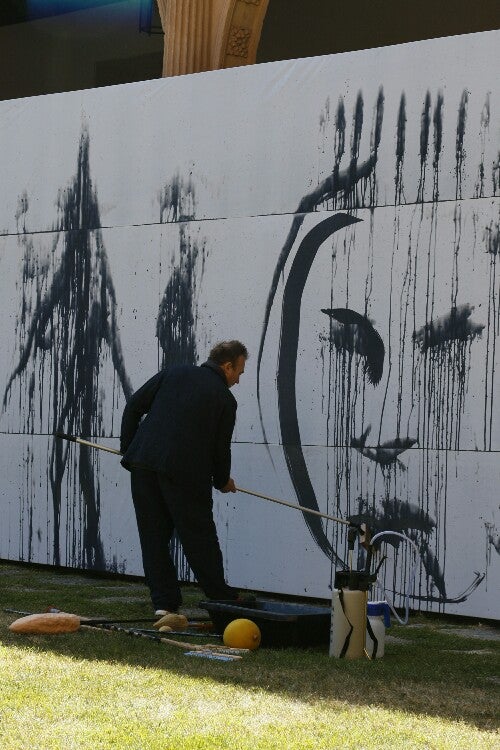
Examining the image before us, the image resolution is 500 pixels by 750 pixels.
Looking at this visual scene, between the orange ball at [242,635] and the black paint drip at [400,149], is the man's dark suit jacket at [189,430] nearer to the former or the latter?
the orange ball at [242,635]

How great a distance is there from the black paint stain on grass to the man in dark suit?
1706 millimetres

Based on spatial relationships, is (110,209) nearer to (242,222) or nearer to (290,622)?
(242,222)

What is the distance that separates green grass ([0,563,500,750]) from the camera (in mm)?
3648

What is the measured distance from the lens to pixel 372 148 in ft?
23.3

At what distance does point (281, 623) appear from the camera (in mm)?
5359

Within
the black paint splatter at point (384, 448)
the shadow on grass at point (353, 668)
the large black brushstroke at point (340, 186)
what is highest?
the large black brushstroke at point (340, 186)

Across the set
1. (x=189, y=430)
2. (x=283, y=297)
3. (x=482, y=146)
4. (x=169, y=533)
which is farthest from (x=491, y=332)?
(x=169, y=533)

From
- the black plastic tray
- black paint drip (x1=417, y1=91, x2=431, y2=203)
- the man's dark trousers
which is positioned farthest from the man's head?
black paint drip (x1=417, y1=91, x2=431, y2=203)

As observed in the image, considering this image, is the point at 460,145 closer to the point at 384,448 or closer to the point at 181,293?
the point at 384,448

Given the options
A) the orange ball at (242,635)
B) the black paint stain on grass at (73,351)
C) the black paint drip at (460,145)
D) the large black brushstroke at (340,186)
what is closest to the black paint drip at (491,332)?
the black paint drip at (460,145)

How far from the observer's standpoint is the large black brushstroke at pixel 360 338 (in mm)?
7012

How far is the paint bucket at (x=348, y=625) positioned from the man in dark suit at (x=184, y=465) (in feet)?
3.27

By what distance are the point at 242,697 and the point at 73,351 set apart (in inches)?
172

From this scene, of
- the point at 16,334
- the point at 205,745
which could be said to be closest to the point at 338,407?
the point at 16,334
